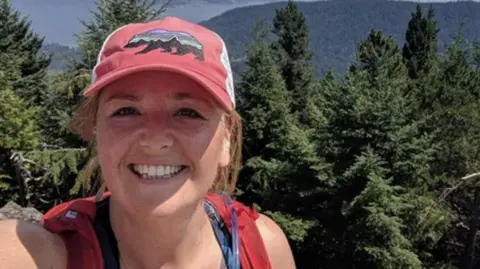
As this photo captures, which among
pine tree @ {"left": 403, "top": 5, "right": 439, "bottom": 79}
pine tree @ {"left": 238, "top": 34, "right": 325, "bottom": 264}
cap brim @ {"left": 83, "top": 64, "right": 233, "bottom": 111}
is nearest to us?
cap brim @ {"left": 83, "top": 64, "right": 233, "bottom": 111}

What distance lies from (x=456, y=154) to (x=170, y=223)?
86.3ft

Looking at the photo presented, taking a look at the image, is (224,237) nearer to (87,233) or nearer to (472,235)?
(87,233)

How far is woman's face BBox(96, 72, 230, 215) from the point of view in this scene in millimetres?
1553

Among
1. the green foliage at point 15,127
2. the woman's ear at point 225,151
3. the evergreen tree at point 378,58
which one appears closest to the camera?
the woman's ear at point 225,151

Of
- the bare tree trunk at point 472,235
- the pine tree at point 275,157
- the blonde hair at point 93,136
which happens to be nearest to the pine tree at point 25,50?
the pine tree at point 275,157

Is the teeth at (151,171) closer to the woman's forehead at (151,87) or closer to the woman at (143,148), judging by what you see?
the woman at (143,148)

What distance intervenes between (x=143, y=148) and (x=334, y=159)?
2220 cm

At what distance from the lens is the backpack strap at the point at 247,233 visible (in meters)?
1.79

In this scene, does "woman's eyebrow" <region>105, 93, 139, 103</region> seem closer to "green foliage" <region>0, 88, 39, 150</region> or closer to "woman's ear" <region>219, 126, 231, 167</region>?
"woman's ear" <region>219, 126, 231, 167</region>

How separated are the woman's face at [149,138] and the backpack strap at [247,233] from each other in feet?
0.97

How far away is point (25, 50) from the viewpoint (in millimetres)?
36938

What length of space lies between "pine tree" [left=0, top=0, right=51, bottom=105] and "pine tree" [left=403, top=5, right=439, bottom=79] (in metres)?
23.0

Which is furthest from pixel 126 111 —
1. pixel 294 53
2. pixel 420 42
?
pixel 420 42

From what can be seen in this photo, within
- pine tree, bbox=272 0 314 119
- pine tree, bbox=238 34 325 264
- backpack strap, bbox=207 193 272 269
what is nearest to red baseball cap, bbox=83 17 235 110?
backpack strap, bbox=207 193 272 269
